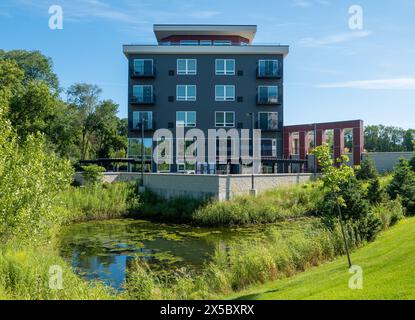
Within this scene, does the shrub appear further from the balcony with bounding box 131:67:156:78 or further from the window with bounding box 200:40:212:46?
the window with bounding box 200:40:212:46

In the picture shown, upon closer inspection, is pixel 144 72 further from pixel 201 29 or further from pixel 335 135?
pixel 335 135

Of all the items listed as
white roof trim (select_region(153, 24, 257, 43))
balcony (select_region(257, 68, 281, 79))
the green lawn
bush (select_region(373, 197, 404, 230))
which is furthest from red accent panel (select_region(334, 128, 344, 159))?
the green lawn

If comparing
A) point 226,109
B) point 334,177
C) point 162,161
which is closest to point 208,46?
point 226,109

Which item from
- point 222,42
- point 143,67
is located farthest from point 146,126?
point 222,42

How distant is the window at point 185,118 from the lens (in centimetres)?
3978

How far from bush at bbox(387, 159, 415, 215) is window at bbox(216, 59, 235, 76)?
20.7m

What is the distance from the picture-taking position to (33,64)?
4775 cm

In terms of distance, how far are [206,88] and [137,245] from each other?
23551 millimetres

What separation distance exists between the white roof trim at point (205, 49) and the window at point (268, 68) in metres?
0.93

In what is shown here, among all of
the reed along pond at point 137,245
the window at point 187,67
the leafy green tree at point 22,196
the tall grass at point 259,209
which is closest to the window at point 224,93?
the window at point 187,67

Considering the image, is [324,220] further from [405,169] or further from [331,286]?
[405,169]
